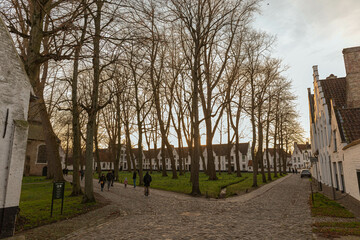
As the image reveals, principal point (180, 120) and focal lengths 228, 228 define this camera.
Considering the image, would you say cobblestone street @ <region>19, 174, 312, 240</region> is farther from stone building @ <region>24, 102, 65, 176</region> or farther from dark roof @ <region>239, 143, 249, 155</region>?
dark roof @ <region>239, 143, 249, 155</region>

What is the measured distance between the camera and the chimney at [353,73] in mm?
13347

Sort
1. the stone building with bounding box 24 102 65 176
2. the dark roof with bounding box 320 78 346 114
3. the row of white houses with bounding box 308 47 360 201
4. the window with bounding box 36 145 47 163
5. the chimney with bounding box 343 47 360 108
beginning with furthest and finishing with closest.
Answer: the window with bounding box 36 145 47 163 → the stone building with bounding box 24 102 65 176 → the dark roof with bounding box 320 78 346 114 → the chimney with bounding box 343 47 360 108 → the row of white houses with bounding box 308 47 360 201

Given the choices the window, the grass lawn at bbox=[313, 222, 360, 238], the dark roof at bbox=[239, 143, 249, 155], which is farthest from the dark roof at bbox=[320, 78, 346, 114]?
the dark roof at bbox=[239, 143, 249, 155]

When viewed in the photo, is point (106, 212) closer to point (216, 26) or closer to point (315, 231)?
point (315, 231)

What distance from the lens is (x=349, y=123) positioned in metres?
11.3

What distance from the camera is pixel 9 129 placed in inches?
233

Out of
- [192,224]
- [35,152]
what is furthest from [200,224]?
[35,152]

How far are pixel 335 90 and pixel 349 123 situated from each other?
7025 mm

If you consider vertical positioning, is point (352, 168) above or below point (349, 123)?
below

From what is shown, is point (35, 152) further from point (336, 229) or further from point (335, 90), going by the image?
point (336, 229)

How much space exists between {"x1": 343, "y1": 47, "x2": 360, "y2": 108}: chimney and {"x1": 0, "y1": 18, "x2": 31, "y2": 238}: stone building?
16188 mm

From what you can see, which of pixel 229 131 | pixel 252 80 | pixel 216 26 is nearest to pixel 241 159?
pixel 229 131

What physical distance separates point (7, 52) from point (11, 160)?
2894 mm

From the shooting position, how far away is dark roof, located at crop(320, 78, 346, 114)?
51.3ft
